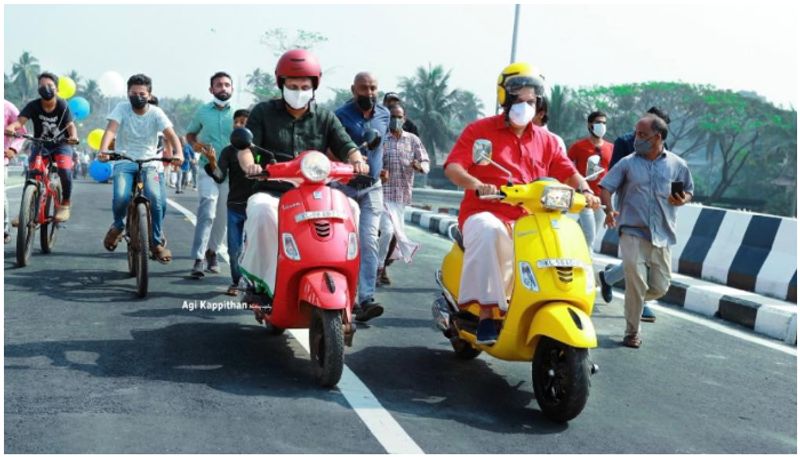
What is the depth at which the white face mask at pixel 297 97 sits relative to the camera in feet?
21.3

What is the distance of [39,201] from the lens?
995cm

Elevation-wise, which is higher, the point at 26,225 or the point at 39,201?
the point at 39,201

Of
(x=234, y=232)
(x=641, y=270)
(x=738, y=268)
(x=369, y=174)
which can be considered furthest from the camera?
(x=738, y=268)

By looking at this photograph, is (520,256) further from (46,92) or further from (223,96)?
(46,92)

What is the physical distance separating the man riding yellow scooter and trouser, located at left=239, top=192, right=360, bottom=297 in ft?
2.66

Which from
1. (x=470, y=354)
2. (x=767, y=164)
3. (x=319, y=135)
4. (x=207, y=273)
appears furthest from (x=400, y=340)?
(x=767, y=164)

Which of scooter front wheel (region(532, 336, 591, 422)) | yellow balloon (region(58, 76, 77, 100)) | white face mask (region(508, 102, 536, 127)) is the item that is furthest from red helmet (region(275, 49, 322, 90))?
yellow balloon (region(58, 76, 77, 100))

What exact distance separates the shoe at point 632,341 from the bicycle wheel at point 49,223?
241 inches

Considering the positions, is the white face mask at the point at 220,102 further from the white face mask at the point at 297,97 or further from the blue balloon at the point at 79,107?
the blue balloon at the point at 79,107

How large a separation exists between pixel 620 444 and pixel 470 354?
1809 mm

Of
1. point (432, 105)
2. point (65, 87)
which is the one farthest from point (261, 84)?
point (65, 87)

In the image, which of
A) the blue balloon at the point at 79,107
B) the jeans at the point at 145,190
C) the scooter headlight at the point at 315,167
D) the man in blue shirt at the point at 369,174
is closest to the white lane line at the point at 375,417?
the scooter headlight at the point at 315,167

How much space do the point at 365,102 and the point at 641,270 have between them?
2.66 meters

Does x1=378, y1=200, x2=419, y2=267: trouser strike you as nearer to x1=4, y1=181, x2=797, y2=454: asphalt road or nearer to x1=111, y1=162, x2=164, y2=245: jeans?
x1=4, y1=181, x2=797, y2=454: asphalt road
